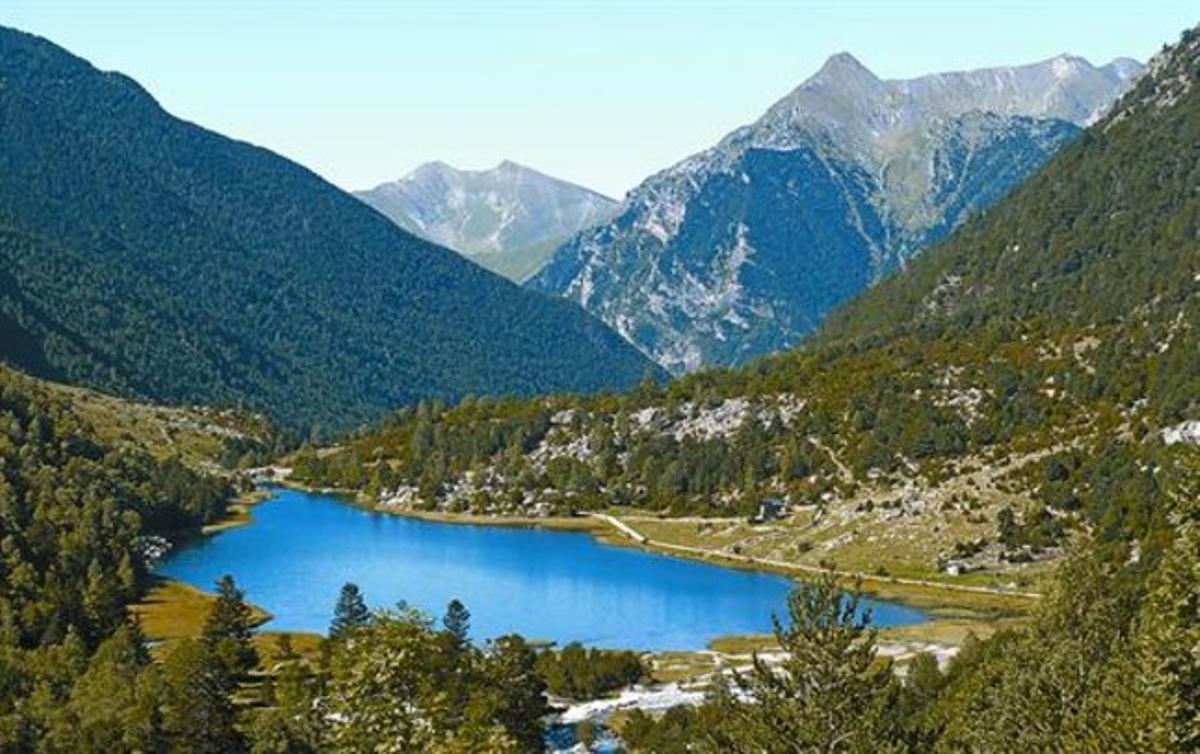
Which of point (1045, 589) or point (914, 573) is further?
point (914, 573)

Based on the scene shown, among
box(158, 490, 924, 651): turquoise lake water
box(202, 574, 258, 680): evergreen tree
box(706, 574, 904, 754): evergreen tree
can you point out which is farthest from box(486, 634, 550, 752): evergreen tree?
box(706, 574, 904, 754): evergreen tree

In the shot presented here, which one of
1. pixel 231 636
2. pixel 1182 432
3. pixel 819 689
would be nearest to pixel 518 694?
pixel 231 636

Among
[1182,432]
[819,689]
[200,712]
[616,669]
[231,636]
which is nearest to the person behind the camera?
[819,689]

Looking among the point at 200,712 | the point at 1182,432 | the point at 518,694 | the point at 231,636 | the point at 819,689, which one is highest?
the point at 1182,432

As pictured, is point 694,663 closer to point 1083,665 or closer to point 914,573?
point 914,573

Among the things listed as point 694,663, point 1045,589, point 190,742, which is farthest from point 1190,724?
point 694,663

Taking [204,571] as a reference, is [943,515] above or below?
above

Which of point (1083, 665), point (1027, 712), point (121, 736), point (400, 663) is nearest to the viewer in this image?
point (400, 663)

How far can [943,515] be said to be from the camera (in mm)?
197875

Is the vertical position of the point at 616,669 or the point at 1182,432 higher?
the point at 1182,432

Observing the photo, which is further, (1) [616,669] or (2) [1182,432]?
(2) [1182,432]

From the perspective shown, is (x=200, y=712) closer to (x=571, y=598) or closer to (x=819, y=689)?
(x=819, y=689)

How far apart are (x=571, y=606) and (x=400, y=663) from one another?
13279 centimetres

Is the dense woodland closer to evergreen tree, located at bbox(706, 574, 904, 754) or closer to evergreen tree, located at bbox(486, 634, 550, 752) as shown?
evergreen tree, located at bbox(706, 574, 904, 754)
